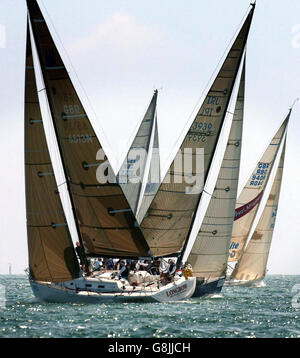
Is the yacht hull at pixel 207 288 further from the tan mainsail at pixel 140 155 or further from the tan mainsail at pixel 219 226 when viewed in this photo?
the tan mainsail at pixel 140 155

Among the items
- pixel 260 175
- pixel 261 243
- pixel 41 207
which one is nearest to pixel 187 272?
pixel 41 207

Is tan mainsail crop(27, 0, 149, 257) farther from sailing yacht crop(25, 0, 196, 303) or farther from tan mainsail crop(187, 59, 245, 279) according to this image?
tan mainsail crop(187, 59, 245, 279)

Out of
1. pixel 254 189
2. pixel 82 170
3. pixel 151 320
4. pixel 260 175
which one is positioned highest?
pixel 260 175

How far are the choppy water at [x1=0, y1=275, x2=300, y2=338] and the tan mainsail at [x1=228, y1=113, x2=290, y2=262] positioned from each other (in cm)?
1314

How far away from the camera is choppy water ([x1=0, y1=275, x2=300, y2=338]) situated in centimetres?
2697

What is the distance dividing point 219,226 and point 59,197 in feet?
27.9

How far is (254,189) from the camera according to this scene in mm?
51031

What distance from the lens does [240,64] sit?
38.8 meters

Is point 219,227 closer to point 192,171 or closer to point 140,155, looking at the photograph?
point 192,171

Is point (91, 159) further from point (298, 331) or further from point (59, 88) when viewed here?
point (298, 331)

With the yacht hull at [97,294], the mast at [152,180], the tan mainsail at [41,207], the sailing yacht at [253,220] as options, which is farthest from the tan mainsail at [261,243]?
the tan mainsail at [41,207]

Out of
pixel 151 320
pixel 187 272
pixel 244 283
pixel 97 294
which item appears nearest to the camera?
pixel 151 320

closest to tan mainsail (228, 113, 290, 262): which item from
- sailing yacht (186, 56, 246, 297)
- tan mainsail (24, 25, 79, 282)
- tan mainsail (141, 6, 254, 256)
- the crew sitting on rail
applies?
sailing yacht (186, 56, 246, 297)
